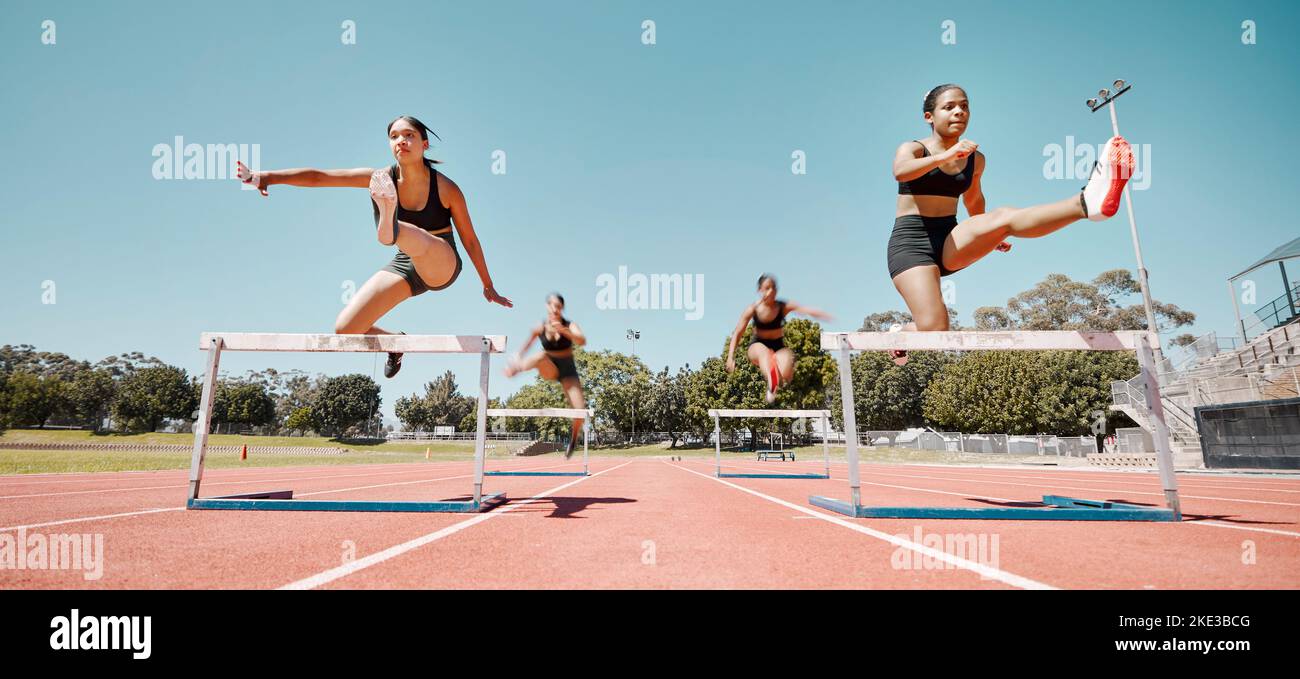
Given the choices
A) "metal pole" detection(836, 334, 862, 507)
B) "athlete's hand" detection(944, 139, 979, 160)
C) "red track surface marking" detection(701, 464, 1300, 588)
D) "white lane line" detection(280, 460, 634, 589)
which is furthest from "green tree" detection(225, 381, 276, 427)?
"athlete's hand" detection(944, 139, 979, 160)

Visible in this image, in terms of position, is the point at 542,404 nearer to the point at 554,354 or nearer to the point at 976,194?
the point at 554,354

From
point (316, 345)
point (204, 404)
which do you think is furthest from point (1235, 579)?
point (204, 404)

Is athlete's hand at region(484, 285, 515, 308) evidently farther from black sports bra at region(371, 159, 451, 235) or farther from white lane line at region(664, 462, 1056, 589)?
white lane line at region(664, 462, 1056, 589)

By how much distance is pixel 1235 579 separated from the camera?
2.48m

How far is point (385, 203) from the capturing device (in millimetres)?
3662

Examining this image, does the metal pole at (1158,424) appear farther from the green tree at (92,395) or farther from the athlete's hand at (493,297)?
the green tree at (92,395)

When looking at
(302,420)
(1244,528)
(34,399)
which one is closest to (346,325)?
(1244,528)

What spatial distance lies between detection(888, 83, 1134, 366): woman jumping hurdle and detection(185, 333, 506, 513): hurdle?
3564mm

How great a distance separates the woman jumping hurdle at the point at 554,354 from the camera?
318 inches

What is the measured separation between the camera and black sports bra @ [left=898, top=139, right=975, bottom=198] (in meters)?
4.43

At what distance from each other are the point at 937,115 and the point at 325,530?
5.92m

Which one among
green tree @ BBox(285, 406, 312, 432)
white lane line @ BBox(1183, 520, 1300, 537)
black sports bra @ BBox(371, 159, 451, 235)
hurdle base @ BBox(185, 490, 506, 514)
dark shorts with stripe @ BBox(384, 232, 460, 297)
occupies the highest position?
black sports bra @ BBox(371, 159, 451, 235)

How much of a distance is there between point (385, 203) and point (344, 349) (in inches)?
64.2
